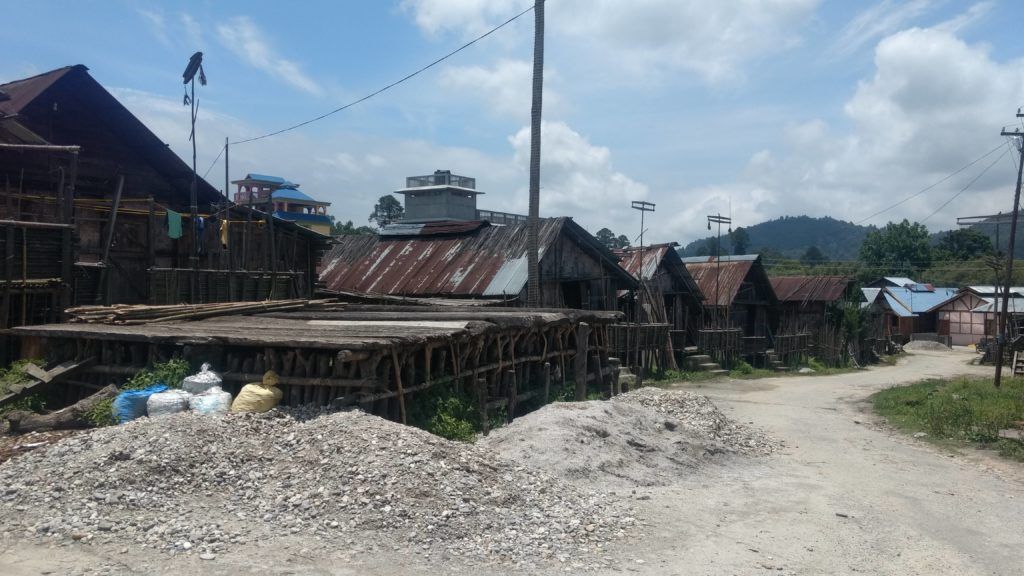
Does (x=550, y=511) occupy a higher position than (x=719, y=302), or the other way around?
(x=719, y=302)

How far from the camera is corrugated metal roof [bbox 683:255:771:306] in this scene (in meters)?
32.5

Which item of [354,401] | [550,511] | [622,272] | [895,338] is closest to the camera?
[550,511]

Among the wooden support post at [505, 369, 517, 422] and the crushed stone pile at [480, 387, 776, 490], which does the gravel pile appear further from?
the wooden support post at [505, 369, 517, 422]

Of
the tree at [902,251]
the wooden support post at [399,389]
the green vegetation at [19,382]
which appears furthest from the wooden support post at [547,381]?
the tree at [902,251]

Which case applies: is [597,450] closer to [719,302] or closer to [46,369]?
[46,369]

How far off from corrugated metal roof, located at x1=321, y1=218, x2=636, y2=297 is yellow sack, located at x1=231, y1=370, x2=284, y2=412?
37.4 feet

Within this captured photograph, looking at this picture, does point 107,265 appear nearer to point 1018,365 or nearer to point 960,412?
point 960,412

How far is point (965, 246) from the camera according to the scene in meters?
82.0

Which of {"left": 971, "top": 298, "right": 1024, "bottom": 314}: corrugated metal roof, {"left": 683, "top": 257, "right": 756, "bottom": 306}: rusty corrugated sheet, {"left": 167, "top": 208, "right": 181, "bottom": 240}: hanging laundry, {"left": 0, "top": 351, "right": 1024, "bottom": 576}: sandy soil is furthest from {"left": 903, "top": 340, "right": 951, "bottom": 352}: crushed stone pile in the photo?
{"left": 167, "top": 208, "right": 181, "bottom": 240}: hanging laundry

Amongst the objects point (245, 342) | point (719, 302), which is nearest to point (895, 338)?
point (719, 302)

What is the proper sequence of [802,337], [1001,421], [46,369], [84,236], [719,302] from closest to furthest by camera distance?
1. [46,369]
2. [84,236]
3. [1001,421]
4. [719,302]
5. [802,337]

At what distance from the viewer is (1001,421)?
17.6 metres

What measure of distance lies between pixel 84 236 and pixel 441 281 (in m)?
9.89

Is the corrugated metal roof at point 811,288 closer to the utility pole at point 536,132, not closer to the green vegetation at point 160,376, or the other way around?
the utility pole at point 536,132
